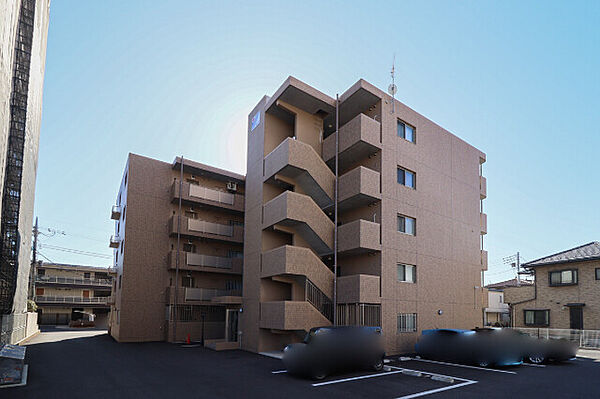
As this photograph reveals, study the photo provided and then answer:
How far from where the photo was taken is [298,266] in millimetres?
17438

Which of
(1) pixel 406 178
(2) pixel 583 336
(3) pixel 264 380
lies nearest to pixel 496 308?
(2) pixel 583 336

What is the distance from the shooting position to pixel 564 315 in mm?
27953

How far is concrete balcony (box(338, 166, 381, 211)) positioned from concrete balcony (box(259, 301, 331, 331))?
5.05 m

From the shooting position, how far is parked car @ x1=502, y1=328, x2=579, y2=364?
50.6ft

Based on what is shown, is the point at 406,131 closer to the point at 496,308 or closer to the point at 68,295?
the point at 496,308

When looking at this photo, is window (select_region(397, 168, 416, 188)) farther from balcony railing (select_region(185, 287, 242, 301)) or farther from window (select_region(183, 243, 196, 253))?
window (select_region(183, 243, 196, 253))

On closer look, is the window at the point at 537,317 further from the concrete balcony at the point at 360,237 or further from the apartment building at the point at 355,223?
the concrete balcony at the point at 360,237

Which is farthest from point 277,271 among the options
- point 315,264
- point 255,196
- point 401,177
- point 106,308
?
point 106,308

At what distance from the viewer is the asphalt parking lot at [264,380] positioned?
1031cm

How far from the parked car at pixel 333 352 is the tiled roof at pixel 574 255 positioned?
20.7 metres

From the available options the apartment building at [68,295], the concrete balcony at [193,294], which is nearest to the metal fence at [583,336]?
the concrete balcony at [193,294]

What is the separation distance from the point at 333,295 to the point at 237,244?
1189 centimetres

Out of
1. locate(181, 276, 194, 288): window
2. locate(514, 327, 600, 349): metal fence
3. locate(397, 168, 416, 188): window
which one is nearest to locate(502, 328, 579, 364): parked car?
locate(397, 168, 416, 188): window

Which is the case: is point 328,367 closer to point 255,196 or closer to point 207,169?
point 255,196
